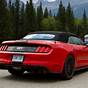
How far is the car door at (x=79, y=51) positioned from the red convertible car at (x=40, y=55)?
0.31 m

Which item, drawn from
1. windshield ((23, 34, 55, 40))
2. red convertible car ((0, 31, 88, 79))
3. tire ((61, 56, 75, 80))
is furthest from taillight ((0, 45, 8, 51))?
tire ((61, 56, 75, 80))

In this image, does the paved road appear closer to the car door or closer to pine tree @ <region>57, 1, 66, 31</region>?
the car door

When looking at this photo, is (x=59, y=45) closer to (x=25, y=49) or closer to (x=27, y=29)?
(x=25, y=49)

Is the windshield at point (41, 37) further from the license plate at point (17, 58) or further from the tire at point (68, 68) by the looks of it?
the license plate at point (17, 58)

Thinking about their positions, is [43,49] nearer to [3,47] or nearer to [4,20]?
[3,47]

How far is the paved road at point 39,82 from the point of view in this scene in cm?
923

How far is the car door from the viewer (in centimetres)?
1120

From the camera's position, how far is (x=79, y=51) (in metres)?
11.4

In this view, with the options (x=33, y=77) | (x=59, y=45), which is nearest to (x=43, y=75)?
(x=33, y=77)

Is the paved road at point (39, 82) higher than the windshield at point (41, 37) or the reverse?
the reverse

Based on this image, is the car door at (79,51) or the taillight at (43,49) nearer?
the taillight at (43,49)

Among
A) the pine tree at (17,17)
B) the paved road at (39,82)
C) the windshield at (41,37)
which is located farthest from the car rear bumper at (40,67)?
the pine tree at (17,17)

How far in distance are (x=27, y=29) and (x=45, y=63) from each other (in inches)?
4367

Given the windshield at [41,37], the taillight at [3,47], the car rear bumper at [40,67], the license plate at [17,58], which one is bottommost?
the car rear bumper at [40,67]
